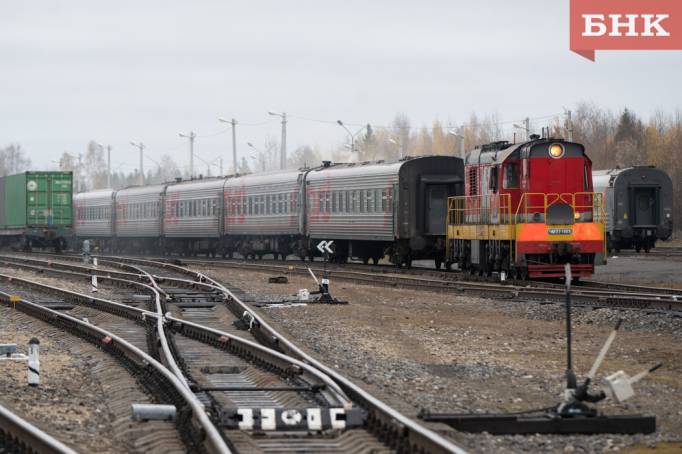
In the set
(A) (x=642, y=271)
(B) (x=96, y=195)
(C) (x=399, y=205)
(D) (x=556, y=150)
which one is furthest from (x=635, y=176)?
(B) (x=96, y=195)

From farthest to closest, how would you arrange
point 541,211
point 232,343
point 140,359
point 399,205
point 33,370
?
point 399,205 < point 541,211 < point 232,343 < point 140,359 < point 33,370

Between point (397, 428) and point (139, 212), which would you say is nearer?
point (397, 428)

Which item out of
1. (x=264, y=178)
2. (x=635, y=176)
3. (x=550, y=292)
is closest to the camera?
(x=550, y=292)

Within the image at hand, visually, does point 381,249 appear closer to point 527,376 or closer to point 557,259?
point 557,259

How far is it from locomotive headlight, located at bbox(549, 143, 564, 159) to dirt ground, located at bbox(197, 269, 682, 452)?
4.64 meters

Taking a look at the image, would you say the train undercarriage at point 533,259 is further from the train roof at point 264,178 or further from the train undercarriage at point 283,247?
the train roof at point 264,178

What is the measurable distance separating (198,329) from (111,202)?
49.4 meters

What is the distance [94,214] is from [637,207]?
33.3 meters

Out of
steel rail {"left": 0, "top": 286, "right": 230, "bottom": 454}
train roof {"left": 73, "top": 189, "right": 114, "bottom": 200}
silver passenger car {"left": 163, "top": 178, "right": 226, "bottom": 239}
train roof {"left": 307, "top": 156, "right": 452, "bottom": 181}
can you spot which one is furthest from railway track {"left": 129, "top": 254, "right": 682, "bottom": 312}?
train roof {"left": 73, "top": 189, "right": 114, "bottom": 200}

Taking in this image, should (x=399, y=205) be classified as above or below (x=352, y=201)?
below

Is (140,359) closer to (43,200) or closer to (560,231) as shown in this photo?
(560,231)

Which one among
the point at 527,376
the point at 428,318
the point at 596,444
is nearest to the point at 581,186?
the point at 428,318

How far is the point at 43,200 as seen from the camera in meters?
54.9

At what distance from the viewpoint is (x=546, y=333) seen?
1725 centimetres
